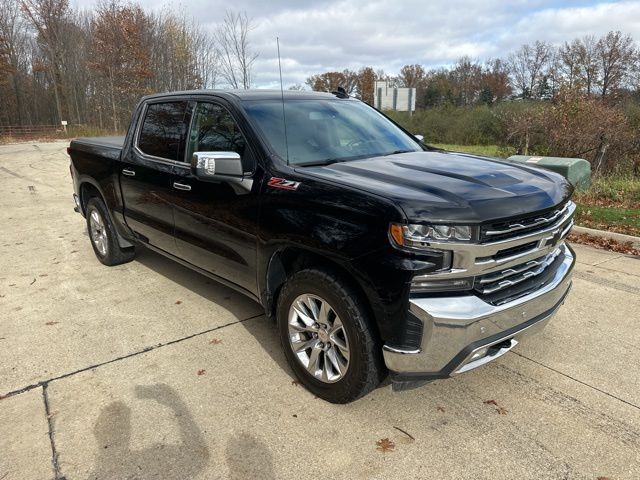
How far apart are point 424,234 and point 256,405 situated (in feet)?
5.01

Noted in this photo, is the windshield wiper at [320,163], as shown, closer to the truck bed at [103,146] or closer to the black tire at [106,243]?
the truck bed at [103,146]

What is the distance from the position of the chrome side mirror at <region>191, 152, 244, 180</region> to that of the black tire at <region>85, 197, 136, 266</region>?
8.89 ft

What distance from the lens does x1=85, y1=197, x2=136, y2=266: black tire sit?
547 centimetres

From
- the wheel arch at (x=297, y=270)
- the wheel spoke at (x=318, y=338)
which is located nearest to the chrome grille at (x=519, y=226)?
the wheel arch at (x=297, y=270)

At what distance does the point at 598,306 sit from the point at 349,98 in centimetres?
296

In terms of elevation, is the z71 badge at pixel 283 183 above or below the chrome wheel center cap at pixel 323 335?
above

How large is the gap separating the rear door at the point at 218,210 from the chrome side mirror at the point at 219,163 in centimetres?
13

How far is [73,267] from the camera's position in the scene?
5707 mm

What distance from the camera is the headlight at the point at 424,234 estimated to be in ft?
7.81

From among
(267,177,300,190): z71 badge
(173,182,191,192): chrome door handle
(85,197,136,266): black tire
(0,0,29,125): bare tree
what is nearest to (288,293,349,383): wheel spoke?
(267,177,300,190): z71 badge

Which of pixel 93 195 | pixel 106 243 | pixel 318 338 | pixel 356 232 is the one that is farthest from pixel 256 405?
pixel 93 195

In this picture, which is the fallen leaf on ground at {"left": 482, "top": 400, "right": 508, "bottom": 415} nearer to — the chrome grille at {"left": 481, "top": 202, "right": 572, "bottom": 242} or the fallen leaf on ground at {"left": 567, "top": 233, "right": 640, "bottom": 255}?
the chrome grille at {"left": 481, "top": 202, "right": 572, "bottom": 242}

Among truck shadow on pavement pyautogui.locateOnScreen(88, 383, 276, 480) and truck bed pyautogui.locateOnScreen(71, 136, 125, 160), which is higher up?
truck bed pyautogui.locateOnScreen(71, 136, 125, 160)

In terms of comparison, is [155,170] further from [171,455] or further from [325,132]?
[171,455]
